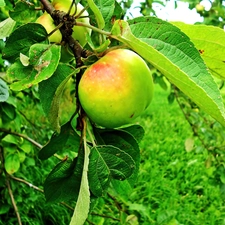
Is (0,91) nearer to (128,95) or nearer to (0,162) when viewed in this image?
(128,95)

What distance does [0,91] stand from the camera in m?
0.97

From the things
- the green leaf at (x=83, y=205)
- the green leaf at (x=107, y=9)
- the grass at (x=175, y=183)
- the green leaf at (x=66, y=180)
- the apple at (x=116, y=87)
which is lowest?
the grass at (x=175, y=183)

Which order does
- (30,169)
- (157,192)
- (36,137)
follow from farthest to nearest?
(157,192) < (30,169) < (36,137)

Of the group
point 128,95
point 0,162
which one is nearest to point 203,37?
point 128,95

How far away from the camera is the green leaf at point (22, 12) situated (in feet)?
2.73

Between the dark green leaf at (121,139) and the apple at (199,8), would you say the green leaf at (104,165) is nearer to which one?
the dark green leaf at (121,139)

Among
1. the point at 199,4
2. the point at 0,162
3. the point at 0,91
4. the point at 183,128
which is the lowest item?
the point at 183,128

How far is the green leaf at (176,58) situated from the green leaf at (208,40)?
5cm

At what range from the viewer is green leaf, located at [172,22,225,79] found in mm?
608

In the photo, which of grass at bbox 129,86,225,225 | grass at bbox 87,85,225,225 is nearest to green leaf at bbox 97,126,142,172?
grass at bbox 87,85,225,225

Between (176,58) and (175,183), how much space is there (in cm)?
268

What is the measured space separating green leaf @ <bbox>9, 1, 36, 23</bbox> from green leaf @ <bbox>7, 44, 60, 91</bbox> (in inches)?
7.1

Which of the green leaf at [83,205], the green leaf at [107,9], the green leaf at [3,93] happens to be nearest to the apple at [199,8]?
the green leaf at [3,93]

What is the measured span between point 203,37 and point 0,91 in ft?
1.73
